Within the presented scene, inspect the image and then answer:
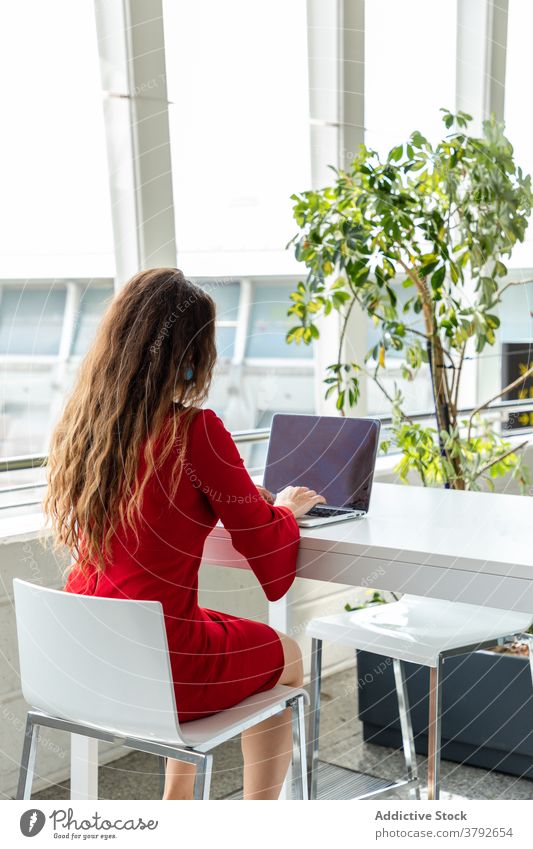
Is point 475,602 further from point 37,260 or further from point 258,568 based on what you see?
point 37,260

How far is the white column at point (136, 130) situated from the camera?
2.25 m

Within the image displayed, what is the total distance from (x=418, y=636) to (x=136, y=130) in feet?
4.18

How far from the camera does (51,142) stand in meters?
2.20

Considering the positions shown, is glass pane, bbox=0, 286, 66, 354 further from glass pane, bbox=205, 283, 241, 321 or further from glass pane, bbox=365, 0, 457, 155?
glass pane, bbox=365, 0, 457, 155

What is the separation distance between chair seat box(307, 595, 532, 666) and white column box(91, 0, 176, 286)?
95 cm

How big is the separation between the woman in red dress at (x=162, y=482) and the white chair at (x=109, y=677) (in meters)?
0.08

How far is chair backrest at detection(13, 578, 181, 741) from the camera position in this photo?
1.25 m

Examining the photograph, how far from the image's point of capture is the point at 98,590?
4.68ft

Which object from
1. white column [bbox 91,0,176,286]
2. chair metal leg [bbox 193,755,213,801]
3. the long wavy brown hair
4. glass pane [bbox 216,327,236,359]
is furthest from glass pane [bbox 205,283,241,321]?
chair metal leg [bbox 193,755,213,801]

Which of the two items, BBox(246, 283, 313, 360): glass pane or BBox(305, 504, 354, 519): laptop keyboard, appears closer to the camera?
BBox(305, 504, 354, 519): laptop keyboard

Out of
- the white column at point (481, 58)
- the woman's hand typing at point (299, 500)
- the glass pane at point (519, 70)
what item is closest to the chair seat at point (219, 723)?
the woman's hand typing at point (299, 500)

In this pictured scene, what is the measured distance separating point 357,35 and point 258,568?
6.32 ft
